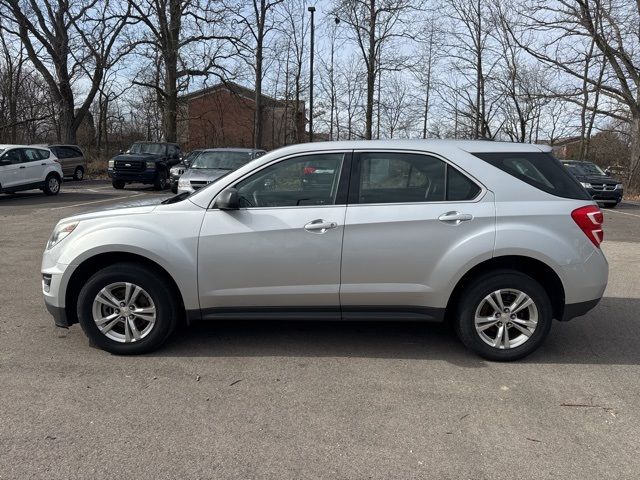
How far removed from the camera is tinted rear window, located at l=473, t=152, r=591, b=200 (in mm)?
4184

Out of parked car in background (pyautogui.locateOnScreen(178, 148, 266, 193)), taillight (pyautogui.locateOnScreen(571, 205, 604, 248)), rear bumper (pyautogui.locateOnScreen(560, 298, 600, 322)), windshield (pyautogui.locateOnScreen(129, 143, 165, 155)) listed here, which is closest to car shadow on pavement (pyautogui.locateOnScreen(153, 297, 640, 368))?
rear bumper (pyautogui.locateOnScreen(560, 298, 600, 322))

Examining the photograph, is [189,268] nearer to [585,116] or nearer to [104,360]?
[104,360]

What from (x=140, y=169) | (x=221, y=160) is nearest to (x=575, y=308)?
(x=221, y=160)

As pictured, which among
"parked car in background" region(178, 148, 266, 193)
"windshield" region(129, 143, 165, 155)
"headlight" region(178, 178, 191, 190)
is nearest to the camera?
"headlight" region(178, 178, 191, 190)

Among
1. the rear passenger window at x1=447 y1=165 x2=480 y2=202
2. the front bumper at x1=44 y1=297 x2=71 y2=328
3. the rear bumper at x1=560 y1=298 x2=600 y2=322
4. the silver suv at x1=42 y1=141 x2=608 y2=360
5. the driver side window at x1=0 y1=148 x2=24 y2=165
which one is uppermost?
the driver side window at x1=0 y1=148 x2=24 y2=165

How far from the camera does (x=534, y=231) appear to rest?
4.07 meters

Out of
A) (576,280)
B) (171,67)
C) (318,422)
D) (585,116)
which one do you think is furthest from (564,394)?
(585,116)

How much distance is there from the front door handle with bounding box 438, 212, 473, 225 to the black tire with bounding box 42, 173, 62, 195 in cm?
1657

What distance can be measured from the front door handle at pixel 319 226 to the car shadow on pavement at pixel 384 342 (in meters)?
1.05

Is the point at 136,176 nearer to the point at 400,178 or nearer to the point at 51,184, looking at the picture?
the point at 51,184

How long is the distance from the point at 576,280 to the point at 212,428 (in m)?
2.94

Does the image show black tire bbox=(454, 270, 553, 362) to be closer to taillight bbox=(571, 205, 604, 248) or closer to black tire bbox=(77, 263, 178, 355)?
taillight bbox=(571, 205, 604, 248)

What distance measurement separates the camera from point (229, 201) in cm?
406

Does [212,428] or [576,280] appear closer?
[212,428]
